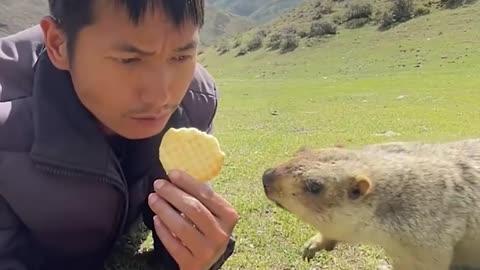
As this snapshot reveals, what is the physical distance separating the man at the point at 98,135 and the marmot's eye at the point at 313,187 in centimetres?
81

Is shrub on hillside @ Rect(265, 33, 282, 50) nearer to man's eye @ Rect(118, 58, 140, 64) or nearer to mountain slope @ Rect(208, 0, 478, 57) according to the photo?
mountain slope @ Rect(208, 0, 478, 57)

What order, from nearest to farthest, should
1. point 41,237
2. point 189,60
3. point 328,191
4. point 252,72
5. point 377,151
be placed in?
point 189,60 → point 41,237 → point 328,191 → point 377,151 → point 252,72

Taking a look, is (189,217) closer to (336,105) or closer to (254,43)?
(336,105)

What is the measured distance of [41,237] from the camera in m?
3.28

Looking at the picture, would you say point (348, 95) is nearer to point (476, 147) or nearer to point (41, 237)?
point (476, 147)

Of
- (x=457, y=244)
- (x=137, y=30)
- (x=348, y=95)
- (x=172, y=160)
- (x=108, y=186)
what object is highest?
(x=137, y=30)

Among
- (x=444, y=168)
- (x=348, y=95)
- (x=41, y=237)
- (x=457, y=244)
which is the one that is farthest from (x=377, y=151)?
(x=348, y=95)

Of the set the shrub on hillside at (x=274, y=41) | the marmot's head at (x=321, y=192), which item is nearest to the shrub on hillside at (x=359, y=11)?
the shrub on hillside at (x=274, y=41)

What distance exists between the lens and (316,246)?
4.12 metres

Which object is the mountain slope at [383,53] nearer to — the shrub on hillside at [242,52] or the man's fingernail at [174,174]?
the shrub on hillside at [242,52]

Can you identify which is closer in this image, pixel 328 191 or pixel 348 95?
pixel 328 191

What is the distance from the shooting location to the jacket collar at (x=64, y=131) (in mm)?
3029

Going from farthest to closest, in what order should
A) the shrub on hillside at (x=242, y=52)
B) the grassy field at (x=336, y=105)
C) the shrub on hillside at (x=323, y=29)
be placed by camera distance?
the shrub on hillside at (x=242, y=52) < the shrub on hillside at (x=323, y=29) < the grassy field at (x=336, y=105)

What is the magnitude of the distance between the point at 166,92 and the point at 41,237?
43.1 inches
